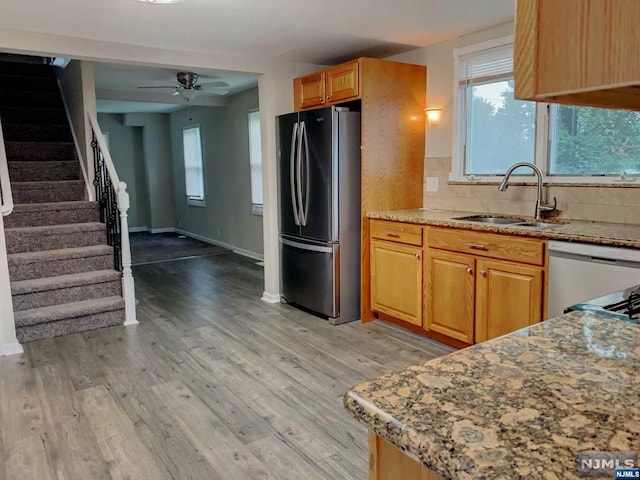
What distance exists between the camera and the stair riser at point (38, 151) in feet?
18.3

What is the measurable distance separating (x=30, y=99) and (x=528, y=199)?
584cm

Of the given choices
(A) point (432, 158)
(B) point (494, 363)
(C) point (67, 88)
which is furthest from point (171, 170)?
(B) point (494, 363)

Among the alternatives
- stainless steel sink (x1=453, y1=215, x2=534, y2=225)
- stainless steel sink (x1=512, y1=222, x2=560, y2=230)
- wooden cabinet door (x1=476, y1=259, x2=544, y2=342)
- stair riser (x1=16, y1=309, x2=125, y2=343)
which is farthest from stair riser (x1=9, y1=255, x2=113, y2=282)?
stainless steel sink (x1=512, y1=222, x2=560, y2=230)

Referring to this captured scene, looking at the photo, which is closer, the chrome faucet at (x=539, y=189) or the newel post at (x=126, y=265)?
the chrome faucet at (x=539, y=189)

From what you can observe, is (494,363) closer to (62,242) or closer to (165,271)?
(62,242)

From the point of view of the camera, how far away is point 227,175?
7820mm

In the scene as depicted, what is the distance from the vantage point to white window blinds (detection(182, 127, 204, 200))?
8.76 meters

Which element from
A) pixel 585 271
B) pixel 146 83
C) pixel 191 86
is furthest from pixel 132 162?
pixel 585 271

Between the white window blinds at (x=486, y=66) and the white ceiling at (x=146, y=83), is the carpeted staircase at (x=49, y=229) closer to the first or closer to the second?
the white ceiling at (x=146, y=83)

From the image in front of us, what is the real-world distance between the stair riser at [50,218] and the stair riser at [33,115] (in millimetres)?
1789

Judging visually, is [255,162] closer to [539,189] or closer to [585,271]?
[539,189]

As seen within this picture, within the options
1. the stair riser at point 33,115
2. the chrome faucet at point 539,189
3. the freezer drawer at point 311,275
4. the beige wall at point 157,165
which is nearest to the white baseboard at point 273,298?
the freezer drawer at point 311,275

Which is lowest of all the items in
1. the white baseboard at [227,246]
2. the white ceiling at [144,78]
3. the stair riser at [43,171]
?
the white baseboard at [227,246]

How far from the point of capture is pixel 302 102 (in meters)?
4.60
